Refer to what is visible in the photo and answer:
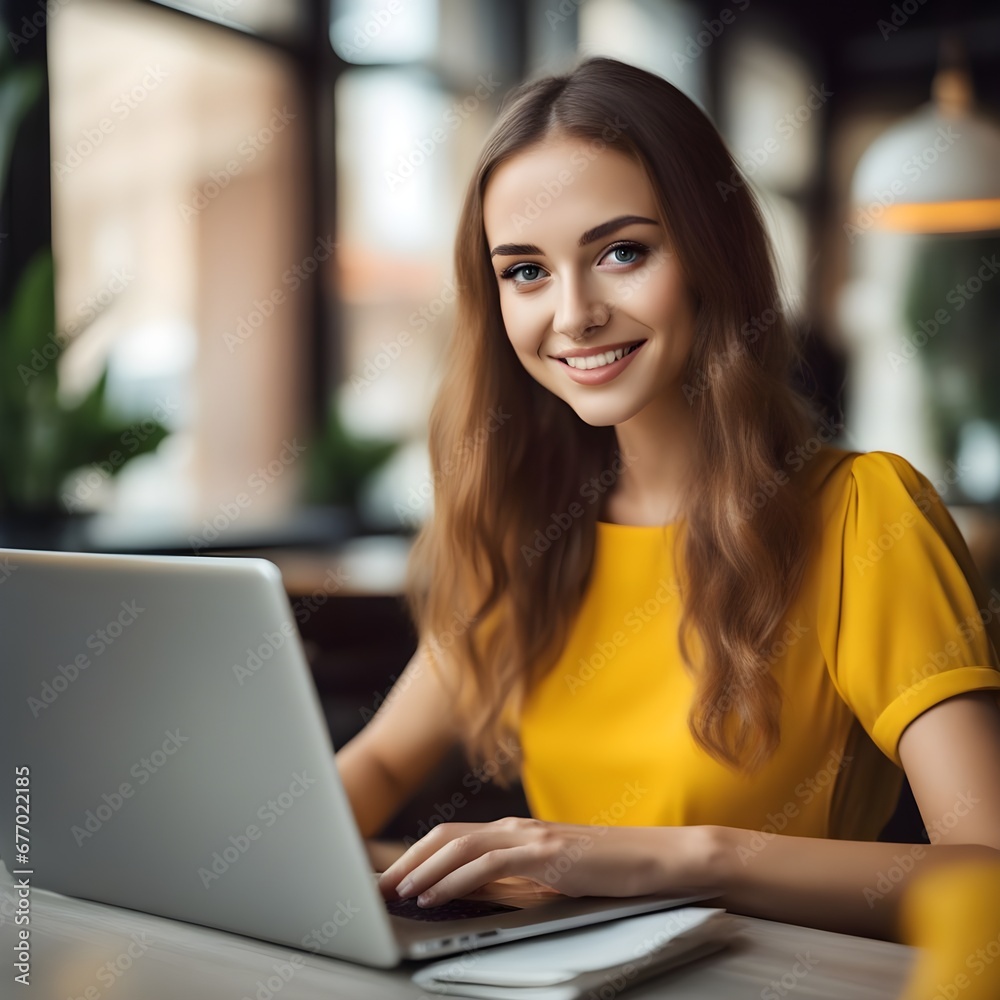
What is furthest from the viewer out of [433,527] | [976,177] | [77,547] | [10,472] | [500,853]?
[976,177]

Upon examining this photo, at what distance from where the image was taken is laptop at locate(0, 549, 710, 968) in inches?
30.8

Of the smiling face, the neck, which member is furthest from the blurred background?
the smiling face

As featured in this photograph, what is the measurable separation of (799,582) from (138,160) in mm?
3237

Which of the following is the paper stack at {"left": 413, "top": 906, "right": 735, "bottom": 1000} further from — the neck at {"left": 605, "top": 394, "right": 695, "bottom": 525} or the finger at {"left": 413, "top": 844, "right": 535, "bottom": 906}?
the neck at {"left": 605, "top": 394, "right": 695, "bottom": 525}

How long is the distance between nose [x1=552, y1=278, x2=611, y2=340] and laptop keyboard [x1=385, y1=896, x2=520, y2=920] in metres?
0.64

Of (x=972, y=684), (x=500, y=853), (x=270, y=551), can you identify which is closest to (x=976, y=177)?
(x=270, y=551)

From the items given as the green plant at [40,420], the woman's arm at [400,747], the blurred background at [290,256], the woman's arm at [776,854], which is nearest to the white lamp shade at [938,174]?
the blurred background at [290,256]

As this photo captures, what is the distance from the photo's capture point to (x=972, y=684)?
1.18 m

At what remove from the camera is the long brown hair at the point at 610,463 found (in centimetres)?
133

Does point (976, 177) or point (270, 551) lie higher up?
point (976, 177)

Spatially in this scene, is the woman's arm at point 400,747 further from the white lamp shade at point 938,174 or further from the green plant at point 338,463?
the white lamp shade at point 938,174

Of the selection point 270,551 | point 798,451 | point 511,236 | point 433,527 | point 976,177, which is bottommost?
point 270,551

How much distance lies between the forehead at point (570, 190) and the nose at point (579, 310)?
57 millimetres

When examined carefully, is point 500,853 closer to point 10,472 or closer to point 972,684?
point 972,684
